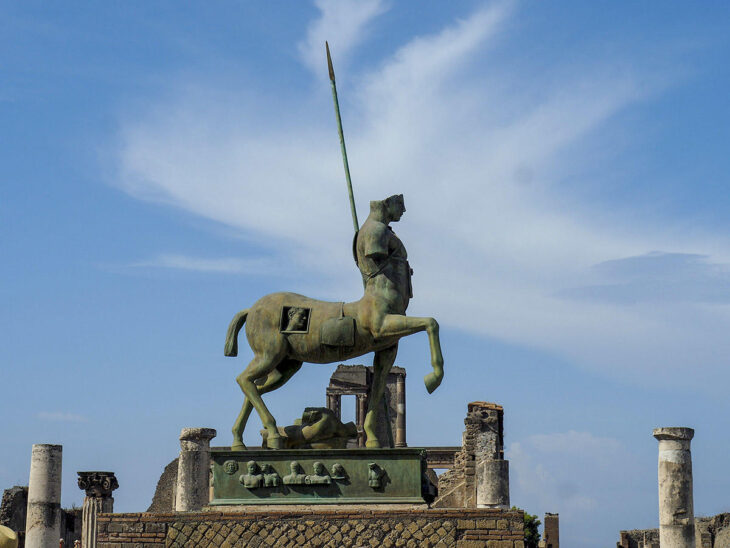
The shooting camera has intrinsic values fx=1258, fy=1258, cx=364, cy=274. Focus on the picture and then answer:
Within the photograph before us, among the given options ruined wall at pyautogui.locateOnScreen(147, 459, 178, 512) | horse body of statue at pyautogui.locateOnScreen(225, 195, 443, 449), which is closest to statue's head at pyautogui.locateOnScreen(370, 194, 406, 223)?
horse body of statue at pyautogui.locateOnScreen(225, 195, 443, 449)

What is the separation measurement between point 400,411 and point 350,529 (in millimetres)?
31121

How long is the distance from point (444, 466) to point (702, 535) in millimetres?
8534

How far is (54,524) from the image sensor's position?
19172mm

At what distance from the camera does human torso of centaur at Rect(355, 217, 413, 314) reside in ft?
39.8

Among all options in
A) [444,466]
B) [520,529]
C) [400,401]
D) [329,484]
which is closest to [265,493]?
[329,484]

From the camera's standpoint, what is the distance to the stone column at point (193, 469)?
1841cm

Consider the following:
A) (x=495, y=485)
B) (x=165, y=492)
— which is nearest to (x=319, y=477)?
(x=495, y=485)

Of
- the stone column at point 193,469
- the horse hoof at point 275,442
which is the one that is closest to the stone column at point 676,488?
the horse hoof at point 275,442

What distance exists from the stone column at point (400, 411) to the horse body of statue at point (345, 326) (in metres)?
29.6

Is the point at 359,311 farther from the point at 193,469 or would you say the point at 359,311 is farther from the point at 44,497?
the point at 44,497

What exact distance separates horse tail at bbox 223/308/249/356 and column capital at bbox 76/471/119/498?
961cm

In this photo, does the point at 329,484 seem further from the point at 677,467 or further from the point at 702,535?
the point at 702,535

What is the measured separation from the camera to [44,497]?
62.8 feet

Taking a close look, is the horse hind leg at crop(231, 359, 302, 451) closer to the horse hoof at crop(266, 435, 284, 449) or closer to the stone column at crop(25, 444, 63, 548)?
the horse hoof at crop(266, 435, 284, 449)
